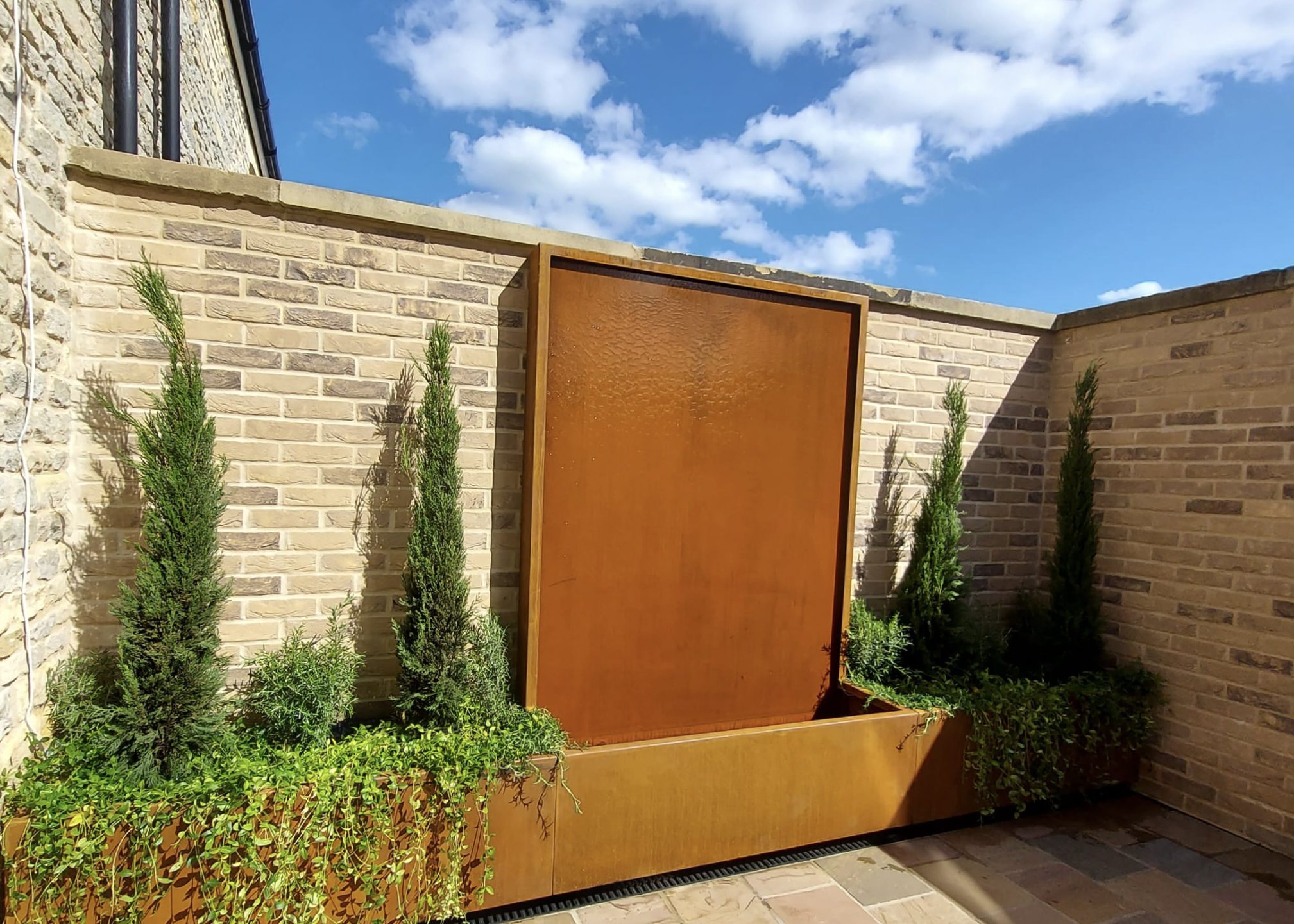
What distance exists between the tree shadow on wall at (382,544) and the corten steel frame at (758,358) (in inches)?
22.1

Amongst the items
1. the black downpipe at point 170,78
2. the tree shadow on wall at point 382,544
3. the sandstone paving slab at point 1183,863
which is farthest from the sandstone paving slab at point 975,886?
the black downpipe at point 170,78

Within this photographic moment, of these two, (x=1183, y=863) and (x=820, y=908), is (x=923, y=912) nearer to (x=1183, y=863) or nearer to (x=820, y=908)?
(x=820, y=908)

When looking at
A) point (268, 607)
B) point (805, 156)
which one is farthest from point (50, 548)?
point (805, 156)

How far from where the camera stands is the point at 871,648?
3.77 m

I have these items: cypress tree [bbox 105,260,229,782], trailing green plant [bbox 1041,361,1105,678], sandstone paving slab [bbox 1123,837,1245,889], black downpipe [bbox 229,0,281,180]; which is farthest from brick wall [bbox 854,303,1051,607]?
black downpipe [bbox 229,0,281,180]

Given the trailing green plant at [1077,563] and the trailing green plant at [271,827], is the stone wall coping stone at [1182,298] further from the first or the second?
the trailing green plant at [271,827]

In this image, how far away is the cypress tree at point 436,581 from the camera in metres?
2.75

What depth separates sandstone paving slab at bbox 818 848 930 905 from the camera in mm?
2814

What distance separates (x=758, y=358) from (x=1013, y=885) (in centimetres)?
277

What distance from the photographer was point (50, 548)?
7.65 feet

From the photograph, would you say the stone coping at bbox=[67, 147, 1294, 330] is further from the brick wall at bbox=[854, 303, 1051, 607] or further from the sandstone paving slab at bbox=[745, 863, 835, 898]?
the sandstone paving slab at bbox=[745, 863, 835, 898]

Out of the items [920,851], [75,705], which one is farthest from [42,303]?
[920,851]

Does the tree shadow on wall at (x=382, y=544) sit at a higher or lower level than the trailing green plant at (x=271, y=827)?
higher

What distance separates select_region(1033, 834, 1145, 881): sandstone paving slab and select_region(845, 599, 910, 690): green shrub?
107 centimetres
